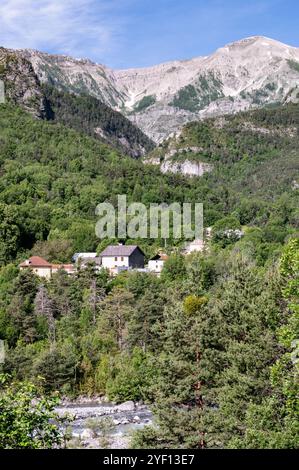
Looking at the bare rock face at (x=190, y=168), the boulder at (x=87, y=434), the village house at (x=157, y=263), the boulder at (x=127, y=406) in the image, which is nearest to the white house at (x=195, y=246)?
the village house at (x=157, y=263)

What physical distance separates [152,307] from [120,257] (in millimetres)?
25909

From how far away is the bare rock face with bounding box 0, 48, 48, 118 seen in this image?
145750 millimetres

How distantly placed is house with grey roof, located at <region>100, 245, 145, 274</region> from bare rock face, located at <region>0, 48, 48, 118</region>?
264ft

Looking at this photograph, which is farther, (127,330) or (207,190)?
(207,190)

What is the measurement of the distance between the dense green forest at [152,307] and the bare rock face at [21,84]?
632 inches

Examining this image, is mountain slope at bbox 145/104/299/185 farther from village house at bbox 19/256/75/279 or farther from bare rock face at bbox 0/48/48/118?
village house at bbox 19/256/75/279

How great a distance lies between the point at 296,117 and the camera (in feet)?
636

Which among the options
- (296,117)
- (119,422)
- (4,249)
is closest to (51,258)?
(4,249)

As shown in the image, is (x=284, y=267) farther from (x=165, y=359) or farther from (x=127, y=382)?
(x=127, y=382)

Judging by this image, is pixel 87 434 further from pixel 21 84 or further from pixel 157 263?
pixel 21 84

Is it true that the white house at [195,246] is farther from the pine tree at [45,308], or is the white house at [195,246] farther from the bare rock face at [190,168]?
the bare rock face at [190,168]

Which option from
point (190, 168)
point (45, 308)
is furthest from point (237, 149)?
point (45, 308)

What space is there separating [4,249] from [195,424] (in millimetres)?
55634

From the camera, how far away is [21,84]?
150375 millimetres
